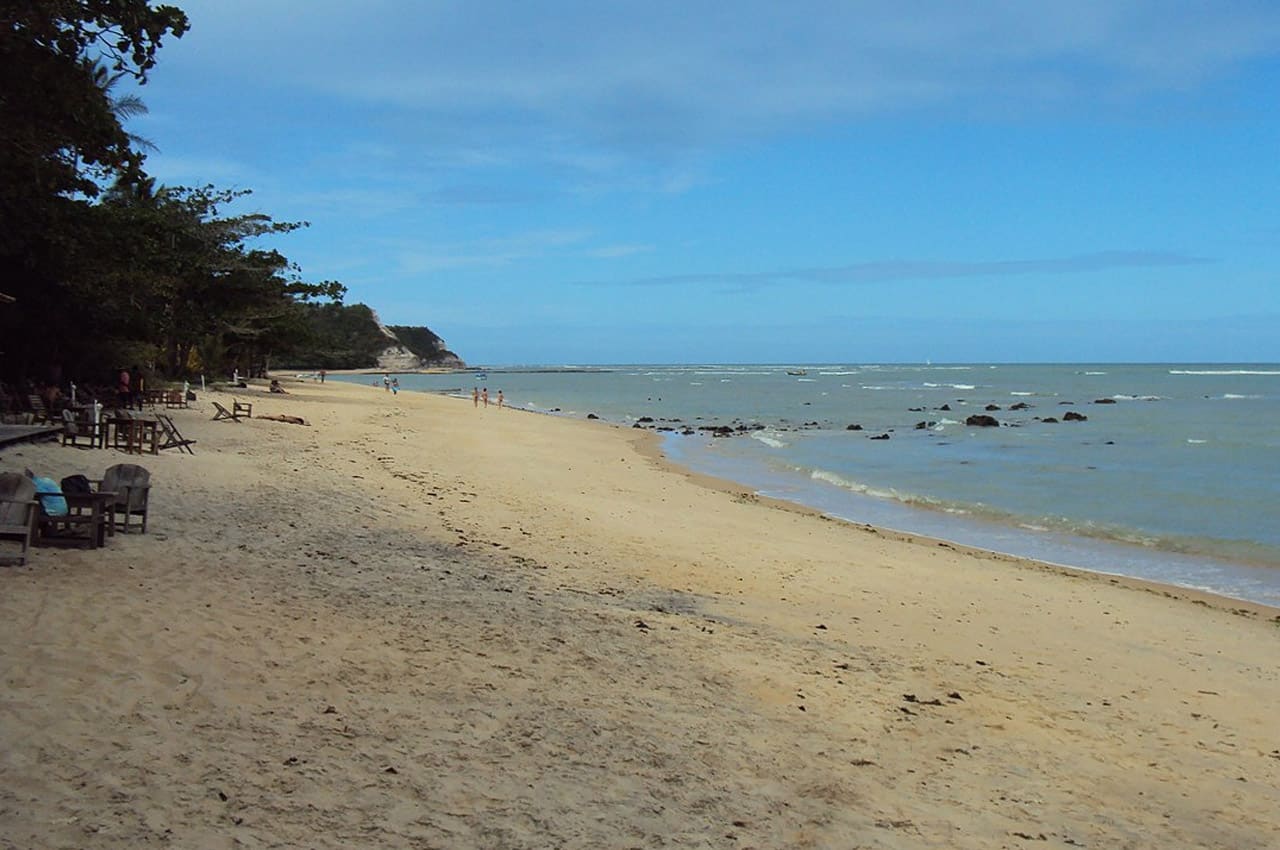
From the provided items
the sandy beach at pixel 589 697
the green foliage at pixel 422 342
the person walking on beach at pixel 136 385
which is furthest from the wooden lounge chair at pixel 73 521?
the green foliage at pixel 422 342

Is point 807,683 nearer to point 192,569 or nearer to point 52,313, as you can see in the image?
point 192,569

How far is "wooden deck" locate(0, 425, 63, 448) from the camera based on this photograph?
13992mm

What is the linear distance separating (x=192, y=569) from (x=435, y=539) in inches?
123

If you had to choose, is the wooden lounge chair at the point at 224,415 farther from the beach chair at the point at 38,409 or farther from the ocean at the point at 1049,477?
the ocean at the point at 1049,477

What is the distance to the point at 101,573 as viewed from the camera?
7512mm

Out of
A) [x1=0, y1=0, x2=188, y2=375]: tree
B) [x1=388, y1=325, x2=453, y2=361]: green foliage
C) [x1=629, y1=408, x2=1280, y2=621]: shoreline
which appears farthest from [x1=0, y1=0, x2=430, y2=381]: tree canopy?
[x1=388, y1=325, x2=453, y2=361]: green foliage

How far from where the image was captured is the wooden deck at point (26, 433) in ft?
45.9

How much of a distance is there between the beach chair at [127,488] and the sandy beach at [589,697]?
0.42 metres

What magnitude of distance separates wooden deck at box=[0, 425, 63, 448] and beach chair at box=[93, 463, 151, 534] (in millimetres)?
5904

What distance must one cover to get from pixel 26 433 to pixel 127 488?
7289 mm

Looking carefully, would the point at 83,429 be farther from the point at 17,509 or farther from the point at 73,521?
the point at 17,509

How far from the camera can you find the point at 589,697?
19.1 ft

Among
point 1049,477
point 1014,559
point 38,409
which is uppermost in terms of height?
point 38,409

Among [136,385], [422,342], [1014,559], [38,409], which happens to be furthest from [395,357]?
[1014,559]
